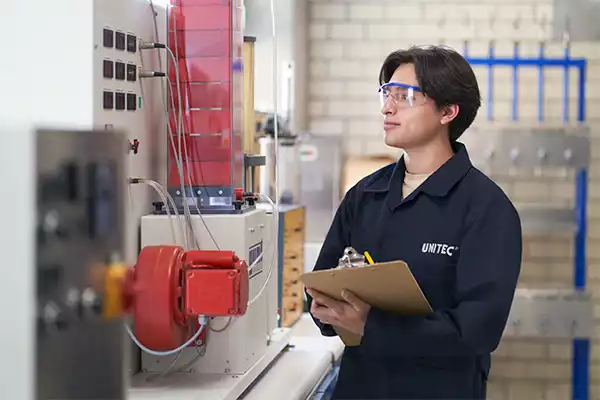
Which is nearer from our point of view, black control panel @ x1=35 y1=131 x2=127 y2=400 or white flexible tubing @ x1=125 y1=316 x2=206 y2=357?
black control panel @ x1=35 y1=131 x2=127 y2=400

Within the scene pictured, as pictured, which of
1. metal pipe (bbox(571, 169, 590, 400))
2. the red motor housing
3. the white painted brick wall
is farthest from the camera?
the white painted brick wall

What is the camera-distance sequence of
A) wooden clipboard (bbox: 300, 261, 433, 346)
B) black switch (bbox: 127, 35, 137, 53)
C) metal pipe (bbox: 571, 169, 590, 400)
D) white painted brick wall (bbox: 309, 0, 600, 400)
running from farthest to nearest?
white painted brick wall (bbox: 309, 0, 600, 400) → metal pipe (bbox: 571, 169, 590, 400) → black switch (bbox: 127, 35, 137, 53) → wooden clipboard (bbox: 300, 261, 433, 346)

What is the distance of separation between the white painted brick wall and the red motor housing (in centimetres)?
291

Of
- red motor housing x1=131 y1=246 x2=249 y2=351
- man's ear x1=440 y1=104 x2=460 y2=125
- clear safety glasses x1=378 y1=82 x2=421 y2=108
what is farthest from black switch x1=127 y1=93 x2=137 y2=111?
man's ear x1=440 y1=104 x2=460 y2=125

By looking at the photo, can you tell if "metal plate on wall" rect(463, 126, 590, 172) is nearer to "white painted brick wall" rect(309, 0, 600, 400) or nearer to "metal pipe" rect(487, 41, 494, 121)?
"metal pipe" rect(487, 41, 494, 121)

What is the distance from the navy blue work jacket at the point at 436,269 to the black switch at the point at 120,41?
669 mm

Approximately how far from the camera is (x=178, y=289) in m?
2.07

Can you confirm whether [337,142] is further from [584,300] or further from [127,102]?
[127,102]

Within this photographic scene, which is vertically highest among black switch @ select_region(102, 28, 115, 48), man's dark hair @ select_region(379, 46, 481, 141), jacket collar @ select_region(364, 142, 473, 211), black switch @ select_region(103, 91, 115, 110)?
black switch @ select_region(102, 28, 115, 48)

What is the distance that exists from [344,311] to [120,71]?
0.83m

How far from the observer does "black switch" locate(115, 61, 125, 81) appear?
2.23 meters

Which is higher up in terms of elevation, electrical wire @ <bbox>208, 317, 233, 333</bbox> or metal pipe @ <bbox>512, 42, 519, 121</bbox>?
metal pipe @ <bbox>512, 42, 519, 121</bbox>

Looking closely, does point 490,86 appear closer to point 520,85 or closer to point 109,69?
point 520,85

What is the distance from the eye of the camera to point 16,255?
107cm
